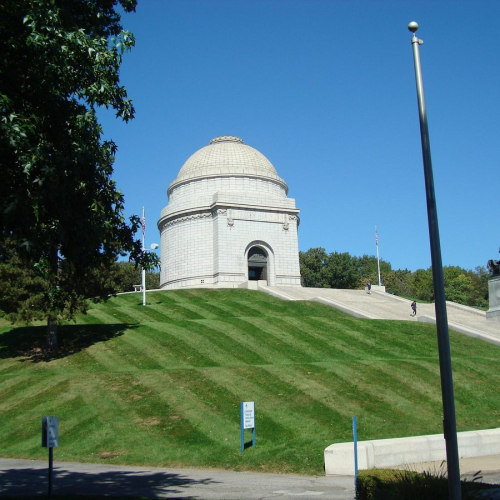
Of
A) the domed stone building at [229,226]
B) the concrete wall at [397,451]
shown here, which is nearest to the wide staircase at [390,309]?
the domed stone building at [229,226]

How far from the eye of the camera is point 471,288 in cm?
9975

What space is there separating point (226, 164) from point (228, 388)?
141 ft

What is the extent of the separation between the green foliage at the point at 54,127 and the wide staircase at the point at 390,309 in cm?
2651

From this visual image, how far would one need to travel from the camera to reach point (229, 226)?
58.3m

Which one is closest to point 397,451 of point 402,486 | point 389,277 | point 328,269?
point 402,486

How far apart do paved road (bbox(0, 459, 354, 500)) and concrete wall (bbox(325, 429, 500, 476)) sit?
1.38 feet

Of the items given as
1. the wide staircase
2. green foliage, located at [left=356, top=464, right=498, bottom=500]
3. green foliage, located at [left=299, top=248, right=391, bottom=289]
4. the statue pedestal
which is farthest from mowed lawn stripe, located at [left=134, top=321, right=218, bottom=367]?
green foliage, located at [left=299, top=248, right=391, bottom=289]

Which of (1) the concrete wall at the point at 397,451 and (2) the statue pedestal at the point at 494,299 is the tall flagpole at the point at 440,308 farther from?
(2) the statue pedestal at the point at 494,299

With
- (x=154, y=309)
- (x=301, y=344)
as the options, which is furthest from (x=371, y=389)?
(x=154, y=309)

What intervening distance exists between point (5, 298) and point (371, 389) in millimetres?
17660

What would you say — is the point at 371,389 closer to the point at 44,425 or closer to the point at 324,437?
the point at 324,437

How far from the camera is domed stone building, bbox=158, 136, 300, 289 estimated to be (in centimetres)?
5822

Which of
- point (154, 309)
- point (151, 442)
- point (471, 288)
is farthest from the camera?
point (471, 288)

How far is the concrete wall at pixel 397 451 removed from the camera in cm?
1511
